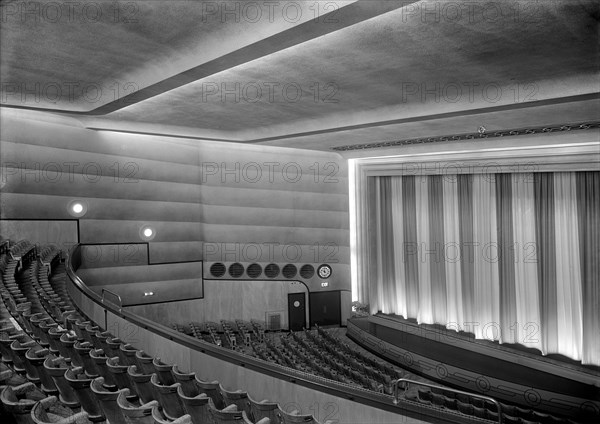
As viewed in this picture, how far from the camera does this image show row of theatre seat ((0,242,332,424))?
7.04ft

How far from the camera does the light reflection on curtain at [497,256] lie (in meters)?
6.99

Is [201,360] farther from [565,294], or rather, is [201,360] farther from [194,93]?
[565,294]

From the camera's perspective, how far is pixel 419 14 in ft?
11.6

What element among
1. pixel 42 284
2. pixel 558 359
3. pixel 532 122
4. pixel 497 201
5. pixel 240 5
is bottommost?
pixel 558 359

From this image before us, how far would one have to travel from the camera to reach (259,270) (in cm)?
1026

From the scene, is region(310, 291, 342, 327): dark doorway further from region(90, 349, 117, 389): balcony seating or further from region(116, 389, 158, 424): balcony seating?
region(116, 389, 158, 424): balcony seating

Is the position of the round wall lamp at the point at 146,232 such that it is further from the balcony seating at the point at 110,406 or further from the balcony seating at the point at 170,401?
the balcony seating at the point at 110,406

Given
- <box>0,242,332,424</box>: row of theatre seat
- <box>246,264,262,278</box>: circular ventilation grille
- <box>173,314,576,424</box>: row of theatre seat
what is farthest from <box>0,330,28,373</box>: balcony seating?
<box>246,264,262,278</box>: circular ventilation grille

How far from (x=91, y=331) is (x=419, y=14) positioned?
11.6 ft

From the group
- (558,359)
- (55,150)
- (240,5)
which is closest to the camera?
(240,5)

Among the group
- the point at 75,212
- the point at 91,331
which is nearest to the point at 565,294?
the point at 91,331

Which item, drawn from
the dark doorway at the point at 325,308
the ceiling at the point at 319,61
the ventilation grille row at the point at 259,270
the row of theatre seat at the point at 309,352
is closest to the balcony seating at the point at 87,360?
the ceiling at the point at 319,61

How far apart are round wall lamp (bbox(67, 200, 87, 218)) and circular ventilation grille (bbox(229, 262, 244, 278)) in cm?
316

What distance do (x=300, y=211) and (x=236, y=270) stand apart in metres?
1.84
